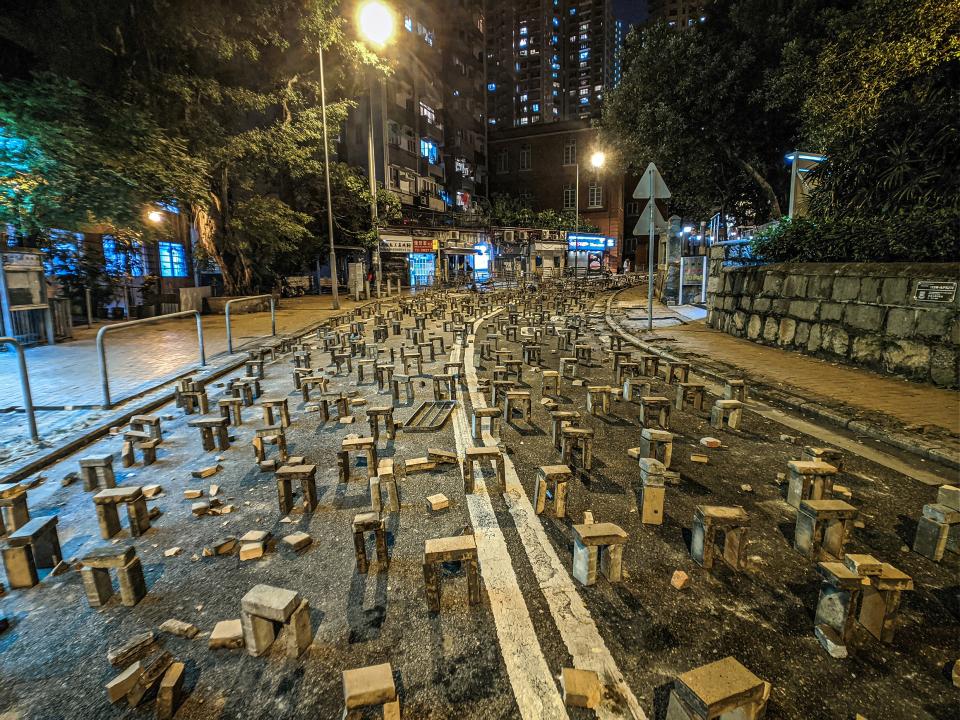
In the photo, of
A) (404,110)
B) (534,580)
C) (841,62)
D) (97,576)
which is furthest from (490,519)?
(404,110)

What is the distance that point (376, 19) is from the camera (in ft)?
56.7

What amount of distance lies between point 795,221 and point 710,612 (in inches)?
399

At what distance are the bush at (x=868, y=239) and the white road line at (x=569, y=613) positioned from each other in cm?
794

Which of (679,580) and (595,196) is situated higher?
(595,196)

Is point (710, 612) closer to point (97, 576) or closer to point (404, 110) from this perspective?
point (97, 576)

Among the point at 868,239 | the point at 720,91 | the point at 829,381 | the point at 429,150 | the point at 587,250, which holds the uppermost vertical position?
the point at 429,150

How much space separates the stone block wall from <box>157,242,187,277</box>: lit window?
23.3 metres

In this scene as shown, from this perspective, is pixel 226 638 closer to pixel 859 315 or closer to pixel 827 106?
pixel 859 315

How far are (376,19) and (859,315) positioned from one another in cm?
1756

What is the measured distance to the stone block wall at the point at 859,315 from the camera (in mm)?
6582

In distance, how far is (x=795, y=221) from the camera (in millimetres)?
10102

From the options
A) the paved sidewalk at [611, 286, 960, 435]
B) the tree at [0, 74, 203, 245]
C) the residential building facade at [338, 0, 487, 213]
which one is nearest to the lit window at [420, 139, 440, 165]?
the residential building facade at [338, 0, 487, 213]

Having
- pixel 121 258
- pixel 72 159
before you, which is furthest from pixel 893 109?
pixel 121 258

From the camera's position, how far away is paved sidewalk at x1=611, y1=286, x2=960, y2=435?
5465 millimetres
